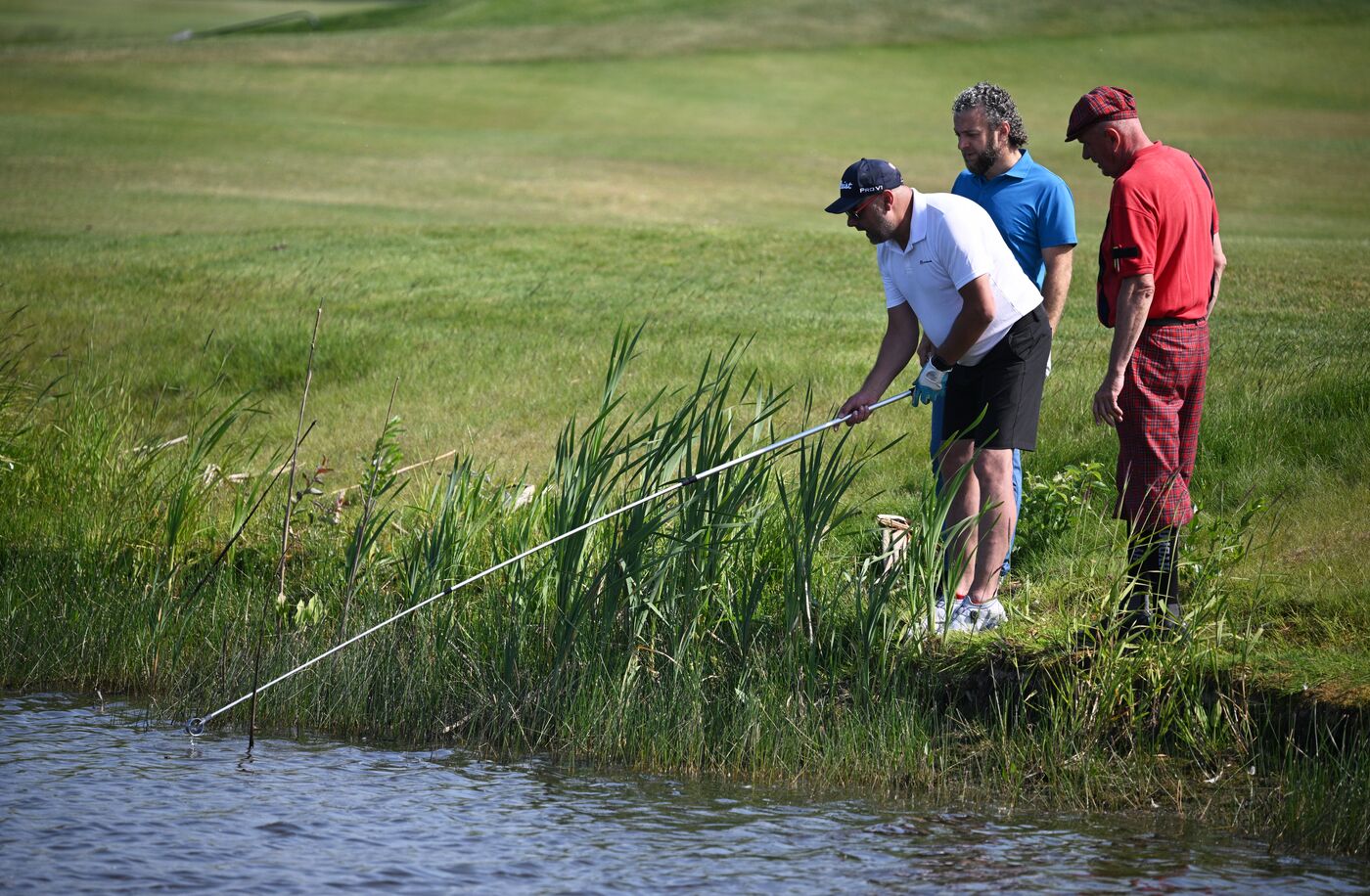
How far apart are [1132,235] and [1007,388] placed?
77 centimetres

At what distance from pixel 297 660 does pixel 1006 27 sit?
151ft

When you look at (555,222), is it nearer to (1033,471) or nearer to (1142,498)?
(1033,471)

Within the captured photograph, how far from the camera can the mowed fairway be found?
343 inches

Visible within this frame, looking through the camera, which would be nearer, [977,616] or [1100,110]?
[1100,110]

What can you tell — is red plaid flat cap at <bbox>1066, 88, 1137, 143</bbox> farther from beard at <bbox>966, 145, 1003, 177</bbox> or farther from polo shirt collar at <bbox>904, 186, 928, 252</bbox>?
beard at <bbox>966, 145, 1003, 177</bbox>

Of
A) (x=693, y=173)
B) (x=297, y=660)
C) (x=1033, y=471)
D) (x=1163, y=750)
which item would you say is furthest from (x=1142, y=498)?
(x=693, y=173)

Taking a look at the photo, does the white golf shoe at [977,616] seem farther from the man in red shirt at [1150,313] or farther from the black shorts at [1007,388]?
the black shorts at [1007,388]

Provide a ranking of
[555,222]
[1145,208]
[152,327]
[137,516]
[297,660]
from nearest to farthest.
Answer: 1. [1145,208]
2. [297,660]
3. [137,516]
4. [152,327]
5. [555,222]

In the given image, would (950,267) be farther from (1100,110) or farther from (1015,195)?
(1015,195)

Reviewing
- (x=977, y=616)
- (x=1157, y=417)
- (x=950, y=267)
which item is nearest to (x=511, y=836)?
(x=977, y=616)

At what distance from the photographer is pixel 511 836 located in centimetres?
514

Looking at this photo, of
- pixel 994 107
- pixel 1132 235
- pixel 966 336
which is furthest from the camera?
pixel 994 107

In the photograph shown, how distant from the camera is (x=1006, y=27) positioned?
4881 cm

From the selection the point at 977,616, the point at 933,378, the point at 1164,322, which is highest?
the point at 1164,322
